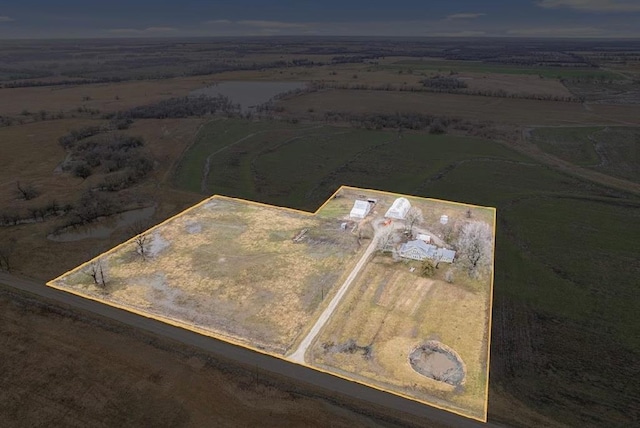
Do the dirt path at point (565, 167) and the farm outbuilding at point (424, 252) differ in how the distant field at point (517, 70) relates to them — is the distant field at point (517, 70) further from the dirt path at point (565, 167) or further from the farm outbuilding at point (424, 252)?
the farm outbuilding at point (424, 252)

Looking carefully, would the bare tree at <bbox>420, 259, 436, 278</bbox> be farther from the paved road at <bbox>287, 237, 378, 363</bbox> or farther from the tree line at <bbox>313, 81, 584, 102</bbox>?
the tree line at <bbox>313, 81, 584, 102</bbox>

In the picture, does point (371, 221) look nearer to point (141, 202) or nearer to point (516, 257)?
point (516, 257)

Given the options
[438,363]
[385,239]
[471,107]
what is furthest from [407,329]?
[471,107]

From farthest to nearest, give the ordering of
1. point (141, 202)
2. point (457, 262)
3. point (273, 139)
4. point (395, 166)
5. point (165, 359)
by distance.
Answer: point (273, 139) < point (395, 166) < point (141, 202) < point (457, 262) < point (165, 359)

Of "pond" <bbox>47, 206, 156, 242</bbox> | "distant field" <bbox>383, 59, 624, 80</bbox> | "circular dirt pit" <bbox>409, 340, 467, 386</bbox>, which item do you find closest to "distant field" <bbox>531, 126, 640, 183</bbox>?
"circular dirt pit" <bbox>409, 340, 467, 386</bbox>

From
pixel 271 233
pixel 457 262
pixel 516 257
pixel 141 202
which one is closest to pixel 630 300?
pixel 516 257

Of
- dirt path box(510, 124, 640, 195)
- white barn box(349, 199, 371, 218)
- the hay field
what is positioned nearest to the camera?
the hay field

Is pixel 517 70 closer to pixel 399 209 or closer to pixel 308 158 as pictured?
pixel 308 158
